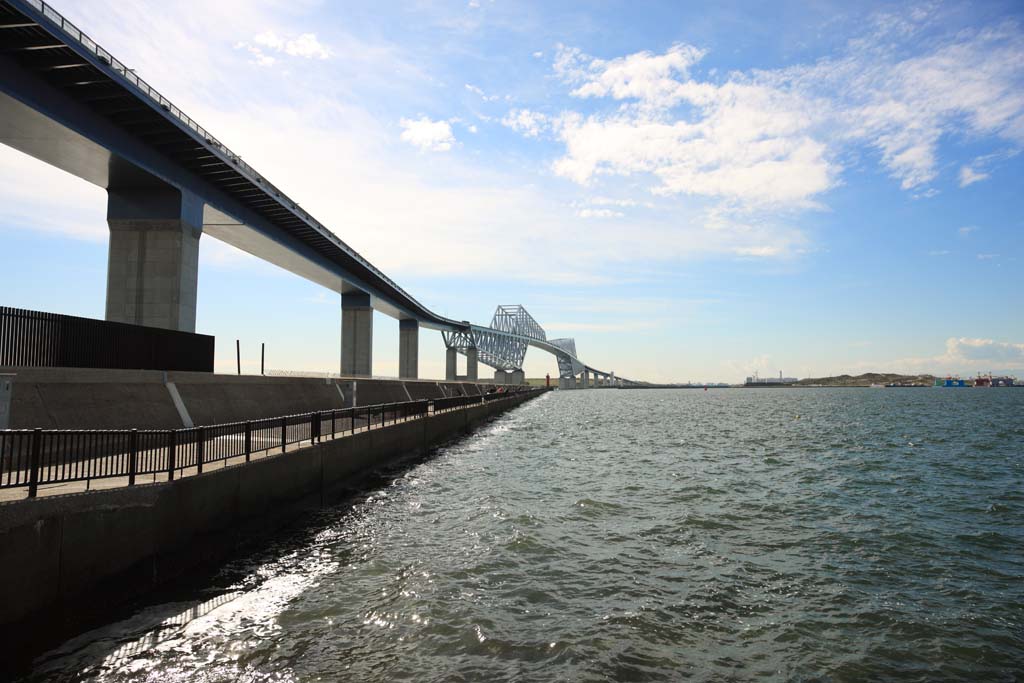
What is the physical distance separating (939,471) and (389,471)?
2278cm

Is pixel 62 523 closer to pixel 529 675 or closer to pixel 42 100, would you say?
pixel 529 675

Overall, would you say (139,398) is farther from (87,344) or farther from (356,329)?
(356,329)

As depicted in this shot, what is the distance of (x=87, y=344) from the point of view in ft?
59.4

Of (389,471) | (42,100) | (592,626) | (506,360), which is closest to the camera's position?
(592,626)

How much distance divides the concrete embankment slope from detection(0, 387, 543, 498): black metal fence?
29.5 inches

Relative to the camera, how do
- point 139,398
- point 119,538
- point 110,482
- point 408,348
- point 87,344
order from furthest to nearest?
1. point 408,348
2. point 87,344
3. point 139,398
4. point 110,482
5. point 119,538

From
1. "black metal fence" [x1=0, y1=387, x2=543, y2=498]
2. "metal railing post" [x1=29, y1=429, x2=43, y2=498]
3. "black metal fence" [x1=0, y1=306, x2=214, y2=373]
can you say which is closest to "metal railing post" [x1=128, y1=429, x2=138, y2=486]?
"black metal fence" [x1=0, y1=387, x2=543, y2=498]

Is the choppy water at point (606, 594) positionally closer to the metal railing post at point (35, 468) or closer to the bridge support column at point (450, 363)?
the metal railing post at point (35, 468)

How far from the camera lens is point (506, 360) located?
613ft

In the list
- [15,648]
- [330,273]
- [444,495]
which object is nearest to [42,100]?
[444,495]

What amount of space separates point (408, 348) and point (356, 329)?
91.5ft

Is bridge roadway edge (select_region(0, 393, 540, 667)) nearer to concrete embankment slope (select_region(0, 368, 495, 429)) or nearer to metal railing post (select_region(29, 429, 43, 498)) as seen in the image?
metal railing post (select_region(29, 429, 43, 498))

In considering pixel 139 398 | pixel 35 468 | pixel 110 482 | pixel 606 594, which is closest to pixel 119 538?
pixel 110 482

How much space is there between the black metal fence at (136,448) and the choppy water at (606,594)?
2.24 m
